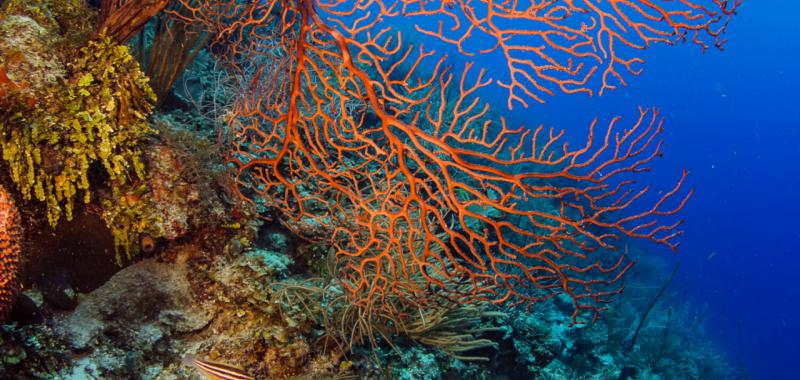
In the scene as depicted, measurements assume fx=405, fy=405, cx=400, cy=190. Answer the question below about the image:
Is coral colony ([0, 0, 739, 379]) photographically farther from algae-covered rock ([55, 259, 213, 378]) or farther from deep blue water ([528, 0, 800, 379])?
deep blue water ([528, 0, 800, 379])

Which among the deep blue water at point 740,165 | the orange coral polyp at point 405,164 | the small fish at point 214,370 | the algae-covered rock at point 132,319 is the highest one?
the deep blue water at point 740,165

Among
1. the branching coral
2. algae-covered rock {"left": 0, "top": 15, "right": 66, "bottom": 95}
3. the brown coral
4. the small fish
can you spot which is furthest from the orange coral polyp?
the brown coral

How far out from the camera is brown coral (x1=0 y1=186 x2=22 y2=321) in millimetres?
2027

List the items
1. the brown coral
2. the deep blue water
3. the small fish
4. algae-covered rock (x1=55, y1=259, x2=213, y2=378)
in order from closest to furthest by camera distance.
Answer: the brown coral, the small fish, algae-covered rock (x1=55, y1=259, x2=213, y2=378), the deep blue water

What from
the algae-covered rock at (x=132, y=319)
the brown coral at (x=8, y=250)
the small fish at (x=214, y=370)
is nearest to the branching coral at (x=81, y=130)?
the brown coral at (x=8, y=250)

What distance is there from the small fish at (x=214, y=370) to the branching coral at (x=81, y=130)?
1.31 meters

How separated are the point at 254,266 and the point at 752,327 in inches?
1469

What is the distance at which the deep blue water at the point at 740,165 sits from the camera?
2830cm

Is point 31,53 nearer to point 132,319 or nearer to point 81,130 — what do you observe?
point 81,130

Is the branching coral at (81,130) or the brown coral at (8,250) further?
the branching coral at (81,130)

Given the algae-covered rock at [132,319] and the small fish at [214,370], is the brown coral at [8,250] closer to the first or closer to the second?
the algae-covered rock at [132,319]

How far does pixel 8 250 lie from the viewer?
2.10 metres

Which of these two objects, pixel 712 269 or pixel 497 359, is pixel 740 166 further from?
pixel 497 359

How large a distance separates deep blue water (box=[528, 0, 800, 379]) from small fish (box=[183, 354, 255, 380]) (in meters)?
23.2
